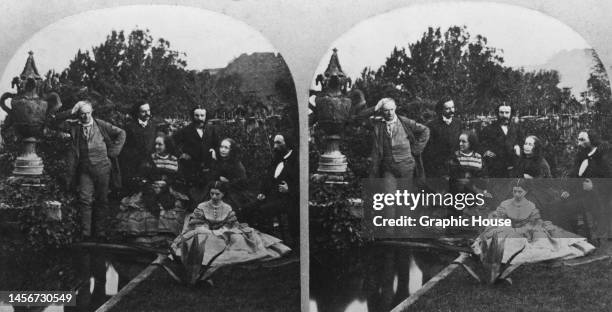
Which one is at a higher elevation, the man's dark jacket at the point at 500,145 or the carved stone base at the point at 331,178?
the man's dark jacket at the point at 500,145

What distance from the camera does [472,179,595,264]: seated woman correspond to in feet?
8.73

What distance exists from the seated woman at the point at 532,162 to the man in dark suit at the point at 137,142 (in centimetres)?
158

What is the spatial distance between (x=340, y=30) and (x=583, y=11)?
3.52 ft

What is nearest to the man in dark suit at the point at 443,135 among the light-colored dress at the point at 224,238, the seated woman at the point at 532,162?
the seated woman at the point at 532,162

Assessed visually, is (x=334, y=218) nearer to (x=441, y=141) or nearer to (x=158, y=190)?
(x=441, y=141)

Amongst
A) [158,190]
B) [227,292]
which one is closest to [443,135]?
[227,292]

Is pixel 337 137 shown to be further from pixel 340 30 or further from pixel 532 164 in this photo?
pixel 532 164

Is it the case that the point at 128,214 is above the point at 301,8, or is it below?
below

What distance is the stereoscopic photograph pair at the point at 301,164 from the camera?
2670 mm

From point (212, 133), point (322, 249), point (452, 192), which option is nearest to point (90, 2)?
point (212, 133)

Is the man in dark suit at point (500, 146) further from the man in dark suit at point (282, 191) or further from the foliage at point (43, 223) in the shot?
the foliage at point (43, 223)

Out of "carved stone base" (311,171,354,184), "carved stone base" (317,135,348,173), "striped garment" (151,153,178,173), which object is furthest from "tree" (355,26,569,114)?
"striped garment" (151,153,178,173)

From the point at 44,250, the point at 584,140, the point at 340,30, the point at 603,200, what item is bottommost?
the point at 44,250

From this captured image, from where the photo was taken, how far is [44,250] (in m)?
2.69
